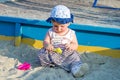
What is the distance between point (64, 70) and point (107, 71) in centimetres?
34

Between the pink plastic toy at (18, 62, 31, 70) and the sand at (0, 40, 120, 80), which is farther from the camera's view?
the pink plastic toy at (18, 62, 31, 70)

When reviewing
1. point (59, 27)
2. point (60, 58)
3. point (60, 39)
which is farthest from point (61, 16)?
point (60, 58)

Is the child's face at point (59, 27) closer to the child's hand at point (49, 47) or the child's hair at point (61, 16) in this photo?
the child's hair at point (61, 16)

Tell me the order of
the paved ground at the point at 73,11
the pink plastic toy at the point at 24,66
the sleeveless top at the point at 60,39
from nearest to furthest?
the pink plastic toy at the point at 24,66 < the sleeveless top at the point at 60,39 < the paved ground at the point at 73,11

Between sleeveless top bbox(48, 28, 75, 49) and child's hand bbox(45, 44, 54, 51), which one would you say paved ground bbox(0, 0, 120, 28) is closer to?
sleeveless top bbox(48, 28, 75, 49)

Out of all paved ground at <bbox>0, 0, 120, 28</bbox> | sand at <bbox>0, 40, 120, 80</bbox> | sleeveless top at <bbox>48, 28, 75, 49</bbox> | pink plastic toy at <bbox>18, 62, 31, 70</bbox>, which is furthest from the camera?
paved ground at <bbox>0, 0, 120, 28</bbox>

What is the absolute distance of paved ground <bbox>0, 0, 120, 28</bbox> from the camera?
407cm

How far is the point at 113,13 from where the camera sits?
4832 millimetres

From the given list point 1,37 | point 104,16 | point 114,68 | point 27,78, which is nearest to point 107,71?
point 114,68

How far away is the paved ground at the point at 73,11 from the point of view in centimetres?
407

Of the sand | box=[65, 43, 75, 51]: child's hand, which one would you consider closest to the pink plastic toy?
the sand

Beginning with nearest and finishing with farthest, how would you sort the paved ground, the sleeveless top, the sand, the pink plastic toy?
the sand → the pink plastic toy → the sleeveless top → the paved ground

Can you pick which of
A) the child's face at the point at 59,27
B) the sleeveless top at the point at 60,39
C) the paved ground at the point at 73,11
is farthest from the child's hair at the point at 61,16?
the paved ground at the point at 73,11

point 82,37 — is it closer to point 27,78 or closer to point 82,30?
point 82,30
